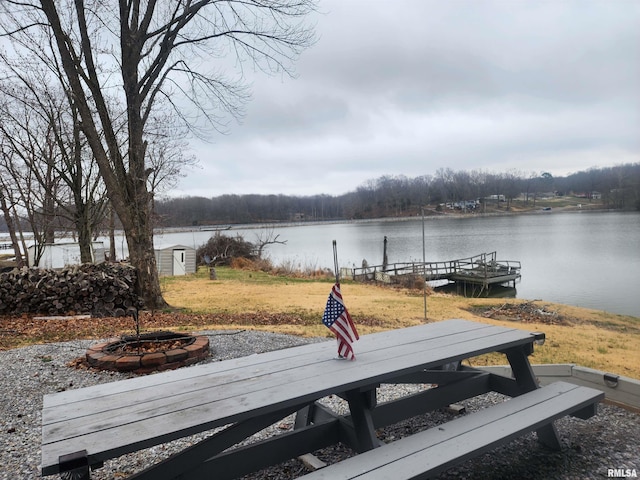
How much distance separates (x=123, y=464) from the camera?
2.42 metres

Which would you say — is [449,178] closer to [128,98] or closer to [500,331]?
[128,98]

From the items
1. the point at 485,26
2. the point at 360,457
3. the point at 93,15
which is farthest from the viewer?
the point at 93,15

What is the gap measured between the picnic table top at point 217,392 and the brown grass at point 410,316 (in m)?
2.95

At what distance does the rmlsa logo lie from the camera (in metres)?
2.23

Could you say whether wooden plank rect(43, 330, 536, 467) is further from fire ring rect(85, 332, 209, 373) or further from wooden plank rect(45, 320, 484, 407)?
fire ring rect(85, 332, 209, 373)

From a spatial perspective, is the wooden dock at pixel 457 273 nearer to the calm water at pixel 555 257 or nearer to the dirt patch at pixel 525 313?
the calm water at pixel 555 257

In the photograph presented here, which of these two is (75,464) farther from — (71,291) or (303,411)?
(71,291)

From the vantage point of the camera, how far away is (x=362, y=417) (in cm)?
211

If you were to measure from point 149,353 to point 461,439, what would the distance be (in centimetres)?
304

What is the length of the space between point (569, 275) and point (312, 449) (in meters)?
20.2

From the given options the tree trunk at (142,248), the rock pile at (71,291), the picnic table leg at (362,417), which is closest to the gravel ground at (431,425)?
the picnic table leg at (362,417)

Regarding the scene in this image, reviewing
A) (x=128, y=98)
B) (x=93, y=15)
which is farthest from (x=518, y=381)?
(x=93, y=15)

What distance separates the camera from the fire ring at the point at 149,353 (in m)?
3.98

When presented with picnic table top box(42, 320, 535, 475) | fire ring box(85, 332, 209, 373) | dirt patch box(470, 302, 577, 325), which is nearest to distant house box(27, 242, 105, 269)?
fire ring box(85, 332, 209, 373)
